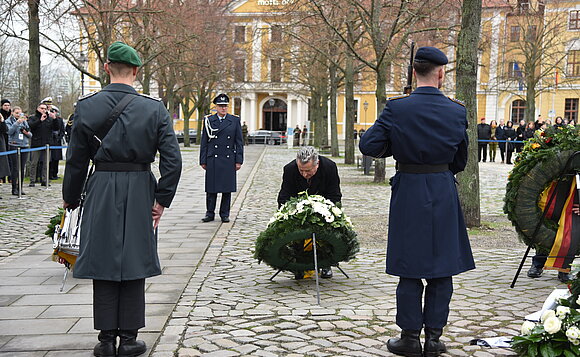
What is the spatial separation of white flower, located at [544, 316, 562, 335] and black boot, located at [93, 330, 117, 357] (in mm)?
2929

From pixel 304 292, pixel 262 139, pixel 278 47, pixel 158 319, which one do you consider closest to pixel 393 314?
pixel 304 292

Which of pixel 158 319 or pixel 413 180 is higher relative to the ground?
pixel 413 180

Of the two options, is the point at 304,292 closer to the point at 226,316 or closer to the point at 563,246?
the point at 226,316

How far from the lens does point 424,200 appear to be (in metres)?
4.78

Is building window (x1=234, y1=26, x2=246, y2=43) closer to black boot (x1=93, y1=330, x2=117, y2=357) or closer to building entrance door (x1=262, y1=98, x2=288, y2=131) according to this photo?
building entrance door (x1=262, y1=98, x2=288, y2=131)

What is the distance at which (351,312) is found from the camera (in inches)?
236

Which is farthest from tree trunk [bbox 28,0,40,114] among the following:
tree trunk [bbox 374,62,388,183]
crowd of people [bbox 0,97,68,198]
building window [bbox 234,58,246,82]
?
building window [bbox 234,58,246,82]

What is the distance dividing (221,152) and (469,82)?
13.9 ft

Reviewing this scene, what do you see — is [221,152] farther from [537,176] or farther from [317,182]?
[537,176]

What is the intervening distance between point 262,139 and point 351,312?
58043 mm

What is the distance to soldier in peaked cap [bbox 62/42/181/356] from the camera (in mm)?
4668

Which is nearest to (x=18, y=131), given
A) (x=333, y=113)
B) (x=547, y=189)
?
(x=547, y=189)

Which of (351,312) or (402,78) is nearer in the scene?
(351,312)

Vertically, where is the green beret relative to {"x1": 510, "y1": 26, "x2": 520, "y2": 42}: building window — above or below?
below
